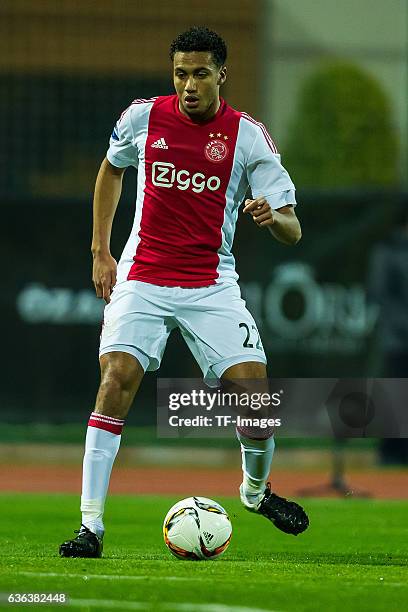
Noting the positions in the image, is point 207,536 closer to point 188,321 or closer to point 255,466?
point 255,466

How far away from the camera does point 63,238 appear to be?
1569 centimetres

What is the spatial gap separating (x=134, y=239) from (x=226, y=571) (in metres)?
2.07

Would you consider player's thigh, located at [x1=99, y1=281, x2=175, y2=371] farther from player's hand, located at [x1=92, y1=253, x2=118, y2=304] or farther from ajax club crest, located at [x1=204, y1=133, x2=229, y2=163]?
ajax club crest, located at [x1=204, y1=133, x2=229, y2=163]

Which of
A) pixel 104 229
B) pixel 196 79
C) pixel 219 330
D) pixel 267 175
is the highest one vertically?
pixel 196 79

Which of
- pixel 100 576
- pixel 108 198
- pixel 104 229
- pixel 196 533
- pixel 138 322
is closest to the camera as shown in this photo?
pixel 100 576

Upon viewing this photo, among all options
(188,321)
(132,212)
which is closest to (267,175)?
(188,321)

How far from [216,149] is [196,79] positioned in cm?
40

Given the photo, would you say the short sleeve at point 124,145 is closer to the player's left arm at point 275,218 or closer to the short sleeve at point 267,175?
Answer: the short sleeve at point 267,175

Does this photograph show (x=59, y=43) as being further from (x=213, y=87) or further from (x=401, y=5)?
(x=213, y=87)

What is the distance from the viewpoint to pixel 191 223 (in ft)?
25.7

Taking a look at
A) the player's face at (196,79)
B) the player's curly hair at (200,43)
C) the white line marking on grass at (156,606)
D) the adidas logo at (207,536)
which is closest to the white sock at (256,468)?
the adidas logo at (207,536)

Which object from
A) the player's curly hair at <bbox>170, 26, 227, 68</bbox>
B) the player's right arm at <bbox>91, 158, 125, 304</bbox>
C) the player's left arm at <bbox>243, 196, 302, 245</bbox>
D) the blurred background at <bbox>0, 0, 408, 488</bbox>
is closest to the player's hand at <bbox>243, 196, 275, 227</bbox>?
the player's left arm at <bbox>243, 196, 302, 245</bbox>

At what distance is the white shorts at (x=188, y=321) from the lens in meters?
7.65

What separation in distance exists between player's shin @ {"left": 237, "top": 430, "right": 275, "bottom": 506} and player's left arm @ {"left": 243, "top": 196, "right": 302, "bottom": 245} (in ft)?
3.87
